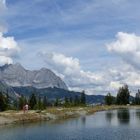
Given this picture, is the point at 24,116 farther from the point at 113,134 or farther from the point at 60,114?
the point at 113,134

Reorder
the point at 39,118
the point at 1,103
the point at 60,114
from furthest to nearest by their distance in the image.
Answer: the point at 1,103
the point at 60,114
the point at 39,118

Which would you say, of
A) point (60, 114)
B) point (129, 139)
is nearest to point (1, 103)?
point (60, 114)

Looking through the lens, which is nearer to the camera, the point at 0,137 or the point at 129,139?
the point at 129,139

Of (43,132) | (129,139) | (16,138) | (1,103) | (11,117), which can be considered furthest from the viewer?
(1,103)

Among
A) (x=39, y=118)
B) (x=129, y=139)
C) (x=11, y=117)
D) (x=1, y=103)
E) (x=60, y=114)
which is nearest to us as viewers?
(x=129, y=139)

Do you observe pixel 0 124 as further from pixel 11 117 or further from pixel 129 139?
pixel 129 139

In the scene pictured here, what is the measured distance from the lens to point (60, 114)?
173 meters

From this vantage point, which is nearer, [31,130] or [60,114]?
[31,130]

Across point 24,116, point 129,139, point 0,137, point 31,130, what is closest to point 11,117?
point 24,116

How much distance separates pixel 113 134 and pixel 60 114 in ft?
257

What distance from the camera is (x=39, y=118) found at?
153 meters

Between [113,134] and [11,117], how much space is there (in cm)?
5519

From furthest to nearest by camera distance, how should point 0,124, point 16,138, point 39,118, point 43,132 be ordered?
point 39,118 → point 0,124 → point 43,132 → point 16,138

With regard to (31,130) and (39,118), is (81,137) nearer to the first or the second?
(31,130)
